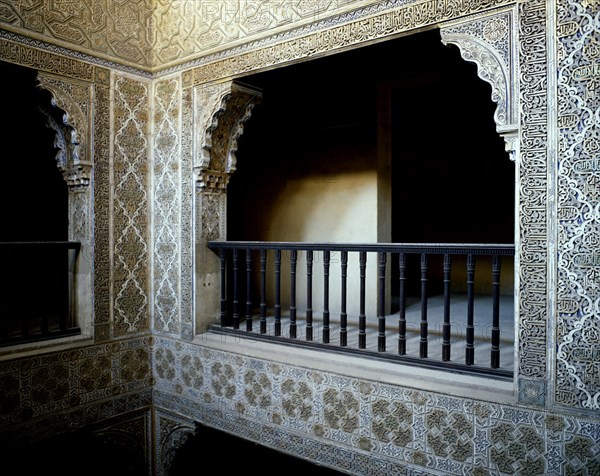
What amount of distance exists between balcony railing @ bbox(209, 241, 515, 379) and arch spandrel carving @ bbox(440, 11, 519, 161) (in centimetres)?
61

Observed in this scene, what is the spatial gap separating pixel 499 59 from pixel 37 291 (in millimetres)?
5352

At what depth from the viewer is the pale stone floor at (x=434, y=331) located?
120 inches

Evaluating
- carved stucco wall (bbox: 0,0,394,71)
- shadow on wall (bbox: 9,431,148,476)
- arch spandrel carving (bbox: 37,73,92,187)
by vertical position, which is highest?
carved stucco wall (bbox: 0,0,394,71)

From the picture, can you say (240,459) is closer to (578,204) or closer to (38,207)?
(38,207)

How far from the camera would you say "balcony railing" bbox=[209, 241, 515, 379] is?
2650mm

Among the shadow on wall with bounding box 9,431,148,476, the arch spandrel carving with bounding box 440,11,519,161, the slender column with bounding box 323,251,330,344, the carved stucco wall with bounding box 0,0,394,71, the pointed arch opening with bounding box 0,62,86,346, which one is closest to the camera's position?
the arch spandrel carving with bounding box 440,11,519,161

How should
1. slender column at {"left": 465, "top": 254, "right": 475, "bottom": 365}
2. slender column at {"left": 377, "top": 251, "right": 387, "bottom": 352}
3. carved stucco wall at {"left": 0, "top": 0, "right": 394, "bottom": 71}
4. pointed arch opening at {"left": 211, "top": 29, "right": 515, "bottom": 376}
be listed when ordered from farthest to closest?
pointed arch opening at {"left": 211, "top": 29, "right": 515, "bottom": 376} < carved stucco wall at {"left": 0, "top": 0, "right": 394, "bottom": 71} < slender column at {"left": 377, "top": 251, "right": 387, "bottom": 352} < slender column at {"left": 465, "top": 254, "right": 475, "bottom": 365}

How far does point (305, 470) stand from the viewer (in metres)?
5.13

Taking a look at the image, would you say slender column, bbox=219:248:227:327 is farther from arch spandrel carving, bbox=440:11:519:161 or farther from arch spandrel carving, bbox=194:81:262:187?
arch spandrel carving, bbox=440:11:519:161

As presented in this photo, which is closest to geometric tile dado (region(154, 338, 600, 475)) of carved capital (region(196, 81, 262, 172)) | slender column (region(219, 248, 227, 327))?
slender column (region(219, 248, 227, 327))

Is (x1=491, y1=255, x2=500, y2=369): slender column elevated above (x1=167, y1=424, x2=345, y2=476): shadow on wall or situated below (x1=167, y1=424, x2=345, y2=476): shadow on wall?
above

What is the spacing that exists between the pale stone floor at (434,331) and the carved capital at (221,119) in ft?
4.63

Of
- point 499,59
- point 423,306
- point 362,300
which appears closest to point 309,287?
point 362,300

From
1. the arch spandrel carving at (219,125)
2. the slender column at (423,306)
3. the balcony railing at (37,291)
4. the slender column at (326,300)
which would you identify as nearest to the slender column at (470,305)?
the slender column at (423,306)
